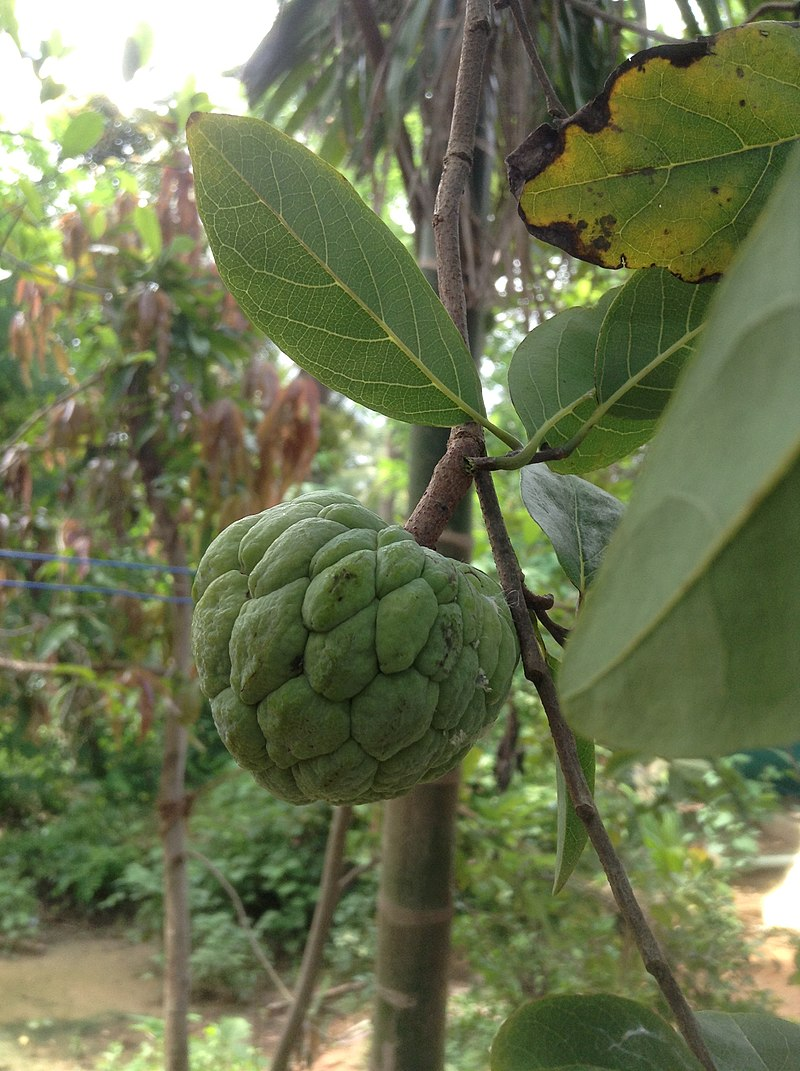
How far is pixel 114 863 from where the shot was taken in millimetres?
5848

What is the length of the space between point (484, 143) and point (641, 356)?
1.25 metres

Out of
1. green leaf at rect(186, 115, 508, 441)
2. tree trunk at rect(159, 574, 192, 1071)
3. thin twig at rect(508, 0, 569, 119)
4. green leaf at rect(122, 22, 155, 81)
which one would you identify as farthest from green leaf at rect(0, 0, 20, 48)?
green leaf at rect(186, 115, 508, 441)

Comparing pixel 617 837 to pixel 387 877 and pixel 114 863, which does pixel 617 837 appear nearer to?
pixel 387 877

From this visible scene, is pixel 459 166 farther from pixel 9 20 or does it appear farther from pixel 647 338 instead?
pixel 9 20

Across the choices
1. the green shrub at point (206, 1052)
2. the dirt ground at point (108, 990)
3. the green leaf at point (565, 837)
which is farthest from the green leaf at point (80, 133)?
the green shrub at point (206, 1052)

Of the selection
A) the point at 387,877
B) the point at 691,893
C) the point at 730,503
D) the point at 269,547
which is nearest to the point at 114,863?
the point at 691,893

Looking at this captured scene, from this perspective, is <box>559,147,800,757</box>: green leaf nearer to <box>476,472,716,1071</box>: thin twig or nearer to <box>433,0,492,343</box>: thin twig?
<box>476,472,716,1071</box>: thin twig

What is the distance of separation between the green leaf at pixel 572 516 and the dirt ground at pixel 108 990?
3.18 metres

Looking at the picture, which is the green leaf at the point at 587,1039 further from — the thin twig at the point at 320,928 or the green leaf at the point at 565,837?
the thin twig at the point at 320,928

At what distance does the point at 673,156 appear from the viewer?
1.62 ft

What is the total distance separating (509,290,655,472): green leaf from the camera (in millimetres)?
627

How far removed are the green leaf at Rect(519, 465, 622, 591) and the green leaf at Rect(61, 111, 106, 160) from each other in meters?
1.89

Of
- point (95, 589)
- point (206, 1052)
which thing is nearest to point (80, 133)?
point (95, 589)

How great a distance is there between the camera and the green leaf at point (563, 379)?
63 centimetres
